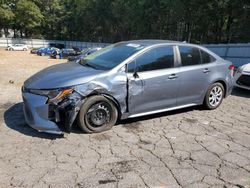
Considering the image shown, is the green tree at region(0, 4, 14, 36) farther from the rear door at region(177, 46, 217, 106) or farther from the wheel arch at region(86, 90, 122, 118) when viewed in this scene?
the wheel arch at region(86, 90, 122, 118)

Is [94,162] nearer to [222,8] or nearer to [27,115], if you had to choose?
[27,115]

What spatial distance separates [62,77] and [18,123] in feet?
4.17

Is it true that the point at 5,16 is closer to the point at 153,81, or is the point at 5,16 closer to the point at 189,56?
the point at 189,56

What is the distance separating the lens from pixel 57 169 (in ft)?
11.1

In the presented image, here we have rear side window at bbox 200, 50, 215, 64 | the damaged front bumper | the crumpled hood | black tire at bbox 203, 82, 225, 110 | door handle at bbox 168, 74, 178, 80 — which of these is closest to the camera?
the damaged front bumper

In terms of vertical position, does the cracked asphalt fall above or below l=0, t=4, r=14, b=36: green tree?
below

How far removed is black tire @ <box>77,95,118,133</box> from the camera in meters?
4.34

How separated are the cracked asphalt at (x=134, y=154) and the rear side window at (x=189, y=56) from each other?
1161 millimetres

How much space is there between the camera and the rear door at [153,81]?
15.5 feet

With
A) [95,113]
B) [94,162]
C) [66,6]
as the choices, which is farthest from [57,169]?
[66,6]

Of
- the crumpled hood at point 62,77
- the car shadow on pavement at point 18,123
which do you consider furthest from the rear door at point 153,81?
the car shadow on pavement at point 18,123

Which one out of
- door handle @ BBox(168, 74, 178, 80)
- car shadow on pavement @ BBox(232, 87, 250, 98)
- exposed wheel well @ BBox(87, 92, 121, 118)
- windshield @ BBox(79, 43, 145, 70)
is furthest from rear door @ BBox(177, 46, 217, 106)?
car shadow on pavement @ BBox(232, 87, 250, 98)

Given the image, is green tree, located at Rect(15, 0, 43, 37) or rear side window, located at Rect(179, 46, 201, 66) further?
green tree, located at Rect(15, 0, 43, 37)

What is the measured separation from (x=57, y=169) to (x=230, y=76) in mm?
4620
